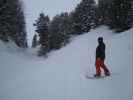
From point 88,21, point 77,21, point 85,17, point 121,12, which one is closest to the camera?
point 121,12

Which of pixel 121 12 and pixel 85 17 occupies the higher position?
pixel 121 12

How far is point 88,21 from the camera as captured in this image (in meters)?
43.5

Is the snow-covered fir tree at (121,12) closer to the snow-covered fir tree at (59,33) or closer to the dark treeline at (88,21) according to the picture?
the dark treeline at (88,21)

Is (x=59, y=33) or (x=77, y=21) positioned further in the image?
(x=59, y=33)

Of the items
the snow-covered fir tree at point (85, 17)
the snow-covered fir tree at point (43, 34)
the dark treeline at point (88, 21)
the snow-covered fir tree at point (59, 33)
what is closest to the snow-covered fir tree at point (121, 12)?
the dark treeline at point (88, 21)

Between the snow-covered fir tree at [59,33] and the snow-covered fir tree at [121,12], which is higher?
the snow-covered fir tree at [121,12]

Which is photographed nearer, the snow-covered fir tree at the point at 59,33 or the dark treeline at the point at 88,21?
the dark treeline at the point at 88,21

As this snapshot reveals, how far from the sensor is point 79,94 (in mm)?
12242

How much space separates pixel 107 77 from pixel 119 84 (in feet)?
5.00

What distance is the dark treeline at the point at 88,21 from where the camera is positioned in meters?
35.4

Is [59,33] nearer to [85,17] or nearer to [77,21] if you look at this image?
[77,21]

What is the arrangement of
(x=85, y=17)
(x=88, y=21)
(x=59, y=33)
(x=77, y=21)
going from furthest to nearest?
(x=59, y=33), (x=77, y=21), (x=85, y=17), (x=88, y=21)

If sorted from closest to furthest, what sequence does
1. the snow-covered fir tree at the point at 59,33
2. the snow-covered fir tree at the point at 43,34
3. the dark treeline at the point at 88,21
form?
the dark treeline at the point at 88,21 → the snow-covered fir tree at the point at 59,33 → the snow-covered fir tree at the point at 43,34

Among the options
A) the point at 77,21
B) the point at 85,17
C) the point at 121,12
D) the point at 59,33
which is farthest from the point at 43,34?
the point at 121,12
